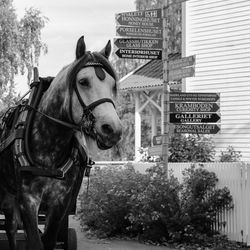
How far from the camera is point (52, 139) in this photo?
462cm

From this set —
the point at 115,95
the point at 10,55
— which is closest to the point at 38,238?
the point at 115,95

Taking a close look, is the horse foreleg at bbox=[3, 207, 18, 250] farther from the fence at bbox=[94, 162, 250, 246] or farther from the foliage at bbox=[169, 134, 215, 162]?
the foliage at bbox=[169, 134, 215, 162]

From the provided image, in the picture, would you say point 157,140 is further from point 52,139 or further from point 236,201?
point 52,139

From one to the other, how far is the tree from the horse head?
24967 mm

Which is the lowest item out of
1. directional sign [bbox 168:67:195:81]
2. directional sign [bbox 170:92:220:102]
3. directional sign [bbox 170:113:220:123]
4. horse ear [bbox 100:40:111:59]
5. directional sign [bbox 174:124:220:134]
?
directional sign [bbox 174:124:220:134]

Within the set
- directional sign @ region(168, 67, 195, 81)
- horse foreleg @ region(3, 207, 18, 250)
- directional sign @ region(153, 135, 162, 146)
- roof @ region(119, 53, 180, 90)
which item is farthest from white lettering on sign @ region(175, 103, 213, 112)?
roof @ region(119, 53, 180, 90)

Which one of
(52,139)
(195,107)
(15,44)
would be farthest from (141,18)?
(15,44)

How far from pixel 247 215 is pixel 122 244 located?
6.66 feet

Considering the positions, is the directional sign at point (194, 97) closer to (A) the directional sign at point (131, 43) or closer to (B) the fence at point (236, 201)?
(A) the directional sign at point (131, 43)

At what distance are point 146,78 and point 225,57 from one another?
670 cm

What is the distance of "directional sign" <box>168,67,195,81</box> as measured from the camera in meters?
8.52

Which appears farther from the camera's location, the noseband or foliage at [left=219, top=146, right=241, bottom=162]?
foliage at [left=219, top=146, right=241, bottom=162]

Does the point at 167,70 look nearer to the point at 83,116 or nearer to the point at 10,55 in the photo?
the point at 83,116

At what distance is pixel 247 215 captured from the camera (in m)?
8.26
